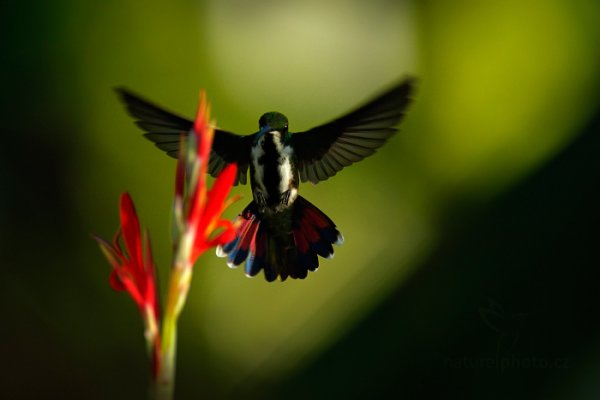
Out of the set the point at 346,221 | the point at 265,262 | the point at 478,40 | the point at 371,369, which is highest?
the point at 478,40

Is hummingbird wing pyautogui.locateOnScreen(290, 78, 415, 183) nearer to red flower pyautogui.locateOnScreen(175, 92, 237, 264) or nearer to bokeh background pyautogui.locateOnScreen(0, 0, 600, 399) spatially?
red flower pyautogui.locateOnScreen(175, 92, 237, 264)

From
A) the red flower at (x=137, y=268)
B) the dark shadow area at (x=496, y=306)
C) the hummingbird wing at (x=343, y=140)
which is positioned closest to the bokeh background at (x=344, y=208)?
the dark shadow area at (x=496, y=306)

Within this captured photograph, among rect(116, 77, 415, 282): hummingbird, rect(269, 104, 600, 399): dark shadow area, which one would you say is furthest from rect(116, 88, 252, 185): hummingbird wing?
rect(269, 104, 600, 399): dark shadow area

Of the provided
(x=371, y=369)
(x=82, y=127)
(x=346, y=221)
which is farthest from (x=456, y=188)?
(x=82, y=127)

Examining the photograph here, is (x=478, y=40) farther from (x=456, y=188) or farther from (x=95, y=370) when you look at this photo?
(x=95, y=370)

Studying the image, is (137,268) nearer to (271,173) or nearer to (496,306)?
(271,173)

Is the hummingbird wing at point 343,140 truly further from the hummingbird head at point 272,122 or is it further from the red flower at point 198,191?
the red flower at point 198,191
